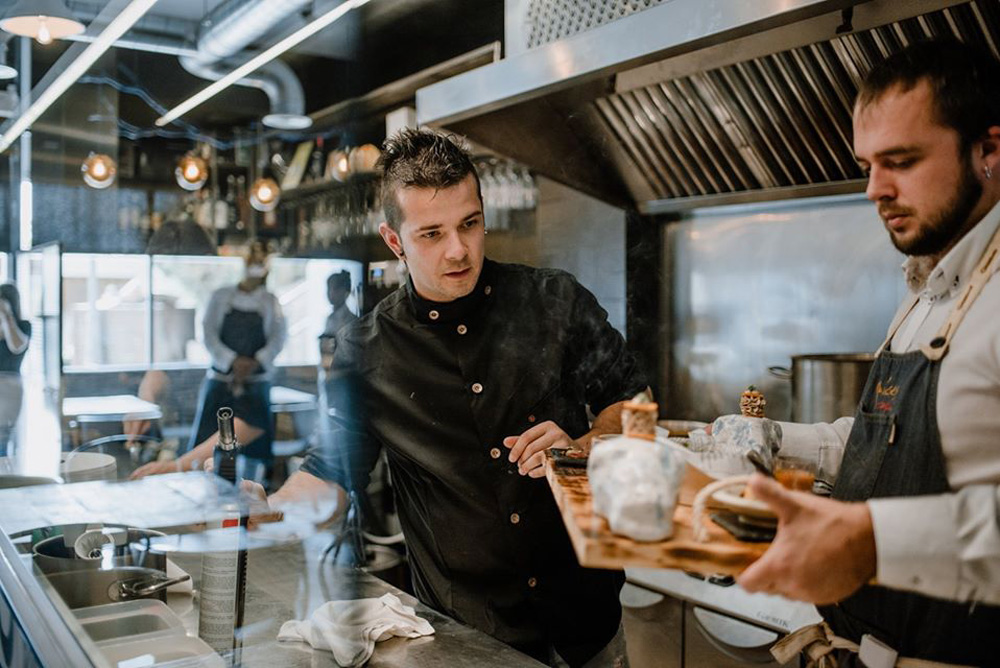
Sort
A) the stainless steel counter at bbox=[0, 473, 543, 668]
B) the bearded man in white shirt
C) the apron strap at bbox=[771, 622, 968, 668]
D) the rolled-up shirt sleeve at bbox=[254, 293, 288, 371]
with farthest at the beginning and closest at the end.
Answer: the rolled-up shirt sleeve at bbox=[254, 293, 288, 371], the stainless steel counter at bbox=[0, 473, 543, 668], the apron strap at bbox=[771, 622, 968, 668], the bearded man in white shirt

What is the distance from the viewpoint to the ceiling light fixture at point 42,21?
198 cm

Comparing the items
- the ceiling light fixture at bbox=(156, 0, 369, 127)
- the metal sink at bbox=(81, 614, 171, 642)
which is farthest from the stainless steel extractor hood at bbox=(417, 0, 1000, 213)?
the metal sink at bbox=(81, 614, 171, 642)

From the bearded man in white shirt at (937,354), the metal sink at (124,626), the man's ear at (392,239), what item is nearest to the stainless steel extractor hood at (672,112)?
the man's ear at (392,239)

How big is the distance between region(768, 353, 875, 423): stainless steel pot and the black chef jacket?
0.33 meters

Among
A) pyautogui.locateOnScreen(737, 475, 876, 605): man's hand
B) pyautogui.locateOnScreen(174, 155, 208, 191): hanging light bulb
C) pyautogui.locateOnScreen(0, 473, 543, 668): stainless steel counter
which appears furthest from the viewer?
pyautogui.locateOnScreen(174, 155, 208, 191): hanging light bulb

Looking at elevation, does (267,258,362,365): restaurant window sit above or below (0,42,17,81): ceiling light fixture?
below

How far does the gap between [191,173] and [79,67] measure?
0.46 metres

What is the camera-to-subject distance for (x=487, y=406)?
4.87 ft

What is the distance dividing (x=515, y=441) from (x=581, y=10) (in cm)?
82

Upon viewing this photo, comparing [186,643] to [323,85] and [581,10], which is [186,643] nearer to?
[323,85]

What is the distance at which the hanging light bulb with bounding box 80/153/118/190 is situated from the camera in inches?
91.4

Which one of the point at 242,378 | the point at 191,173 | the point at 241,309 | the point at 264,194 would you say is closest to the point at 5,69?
the point at 191,173

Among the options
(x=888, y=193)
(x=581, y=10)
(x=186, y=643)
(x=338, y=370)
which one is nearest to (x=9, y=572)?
(x=186, y=643)

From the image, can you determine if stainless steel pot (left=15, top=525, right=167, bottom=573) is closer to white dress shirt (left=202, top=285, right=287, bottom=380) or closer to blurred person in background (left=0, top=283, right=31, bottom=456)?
white dress shirt (left=202, top=285, right=287, bottom=380)
